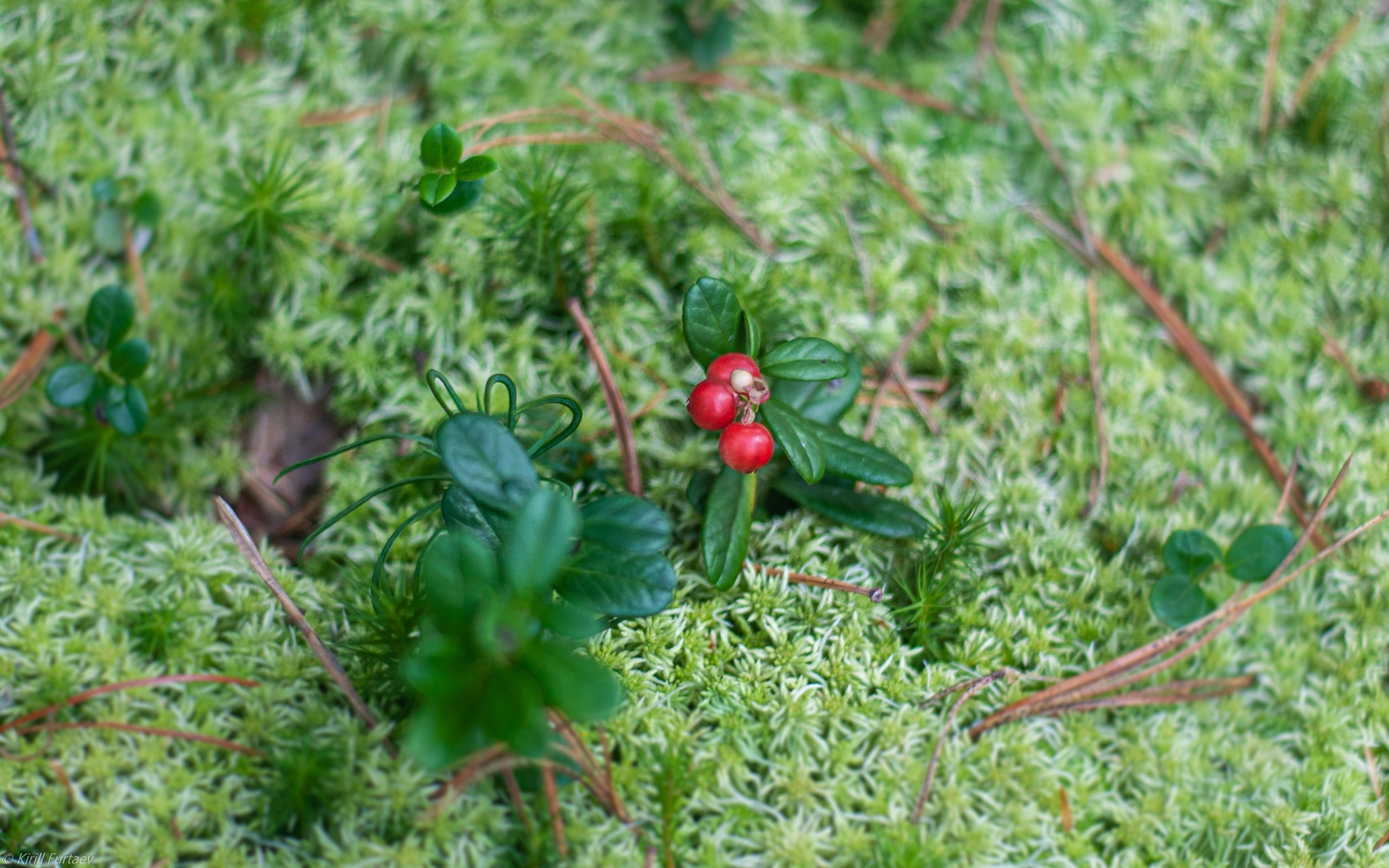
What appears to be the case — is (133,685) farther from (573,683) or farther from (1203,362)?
(1203,362)

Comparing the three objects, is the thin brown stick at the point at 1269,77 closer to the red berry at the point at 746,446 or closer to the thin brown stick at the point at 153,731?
the red berry at the point at 746,446

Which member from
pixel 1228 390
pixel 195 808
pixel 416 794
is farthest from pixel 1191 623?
pixel 195 808

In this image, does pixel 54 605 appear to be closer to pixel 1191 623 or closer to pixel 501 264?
pixel 501 264

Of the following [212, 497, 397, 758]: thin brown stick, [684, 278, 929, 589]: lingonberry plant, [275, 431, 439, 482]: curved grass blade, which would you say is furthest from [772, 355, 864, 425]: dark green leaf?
[212, 497, 397, 758]: thin brown stick

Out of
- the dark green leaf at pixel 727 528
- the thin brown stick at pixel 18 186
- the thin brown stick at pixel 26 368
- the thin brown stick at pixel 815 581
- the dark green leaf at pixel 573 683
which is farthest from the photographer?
the thin brown stick at pixel 18 186

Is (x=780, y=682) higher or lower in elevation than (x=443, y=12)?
lower

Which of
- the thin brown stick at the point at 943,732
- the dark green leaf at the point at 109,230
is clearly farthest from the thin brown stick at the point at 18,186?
the thin brown stick at the point at 943,732

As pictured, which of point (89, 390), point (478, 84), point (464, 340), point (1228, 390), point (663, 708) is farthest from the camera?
point (478, 84)
